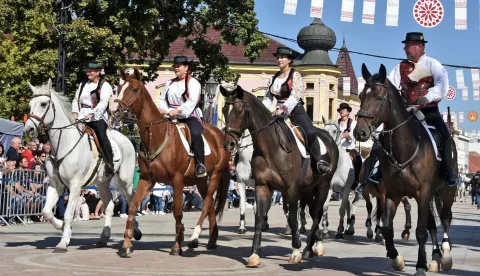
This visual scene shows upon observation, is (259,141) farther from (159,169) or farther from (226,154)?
(226,154)

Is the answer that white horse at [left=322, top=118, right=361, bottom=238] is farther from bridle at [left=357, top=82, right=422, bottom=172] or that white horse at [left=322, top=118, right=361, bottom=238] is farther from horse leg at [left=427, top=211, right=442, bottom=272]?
bridle at [left=357, top=82, right=422, bottom=172]

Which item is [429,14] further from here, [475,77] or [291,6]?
[475,77]

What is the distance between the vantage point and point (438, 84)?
39.2 ft

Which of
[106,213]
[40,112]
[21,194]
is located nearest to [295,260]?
[106,213]

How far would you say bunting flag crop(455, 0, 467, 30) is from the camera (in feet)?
68.3

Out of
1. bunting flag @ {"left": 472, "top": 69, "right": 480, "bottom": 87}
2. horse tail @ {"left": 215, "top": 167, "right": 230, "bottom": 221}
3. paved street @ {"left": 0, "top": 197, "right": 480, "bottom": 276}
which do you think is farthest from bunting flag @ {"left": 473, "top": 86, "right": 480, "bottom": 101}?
horse tail @ {"left": 215, "top": 167, "right": 230, "bottom": 221}

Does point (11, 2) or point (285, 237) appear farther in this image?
point (11, 2)

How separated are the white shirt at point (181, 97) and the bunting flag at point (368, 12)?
7.57 m

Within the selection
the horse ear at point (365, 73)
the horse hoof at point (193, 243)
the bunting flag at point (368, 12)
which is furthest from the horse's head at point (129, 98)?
the bunting flag at point (368, 12)

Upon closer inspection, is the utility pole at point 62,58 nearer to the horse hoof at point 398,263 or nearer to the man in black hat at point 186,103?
the man in black hat at point 186,103

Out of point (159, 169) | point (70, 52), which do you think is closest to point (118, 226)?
point (159, 169)

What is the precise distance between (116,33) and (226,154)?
23040 mm

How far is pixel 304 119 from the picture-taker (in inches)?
527

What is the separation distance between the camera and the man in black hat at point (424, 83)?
11914 millimetres
